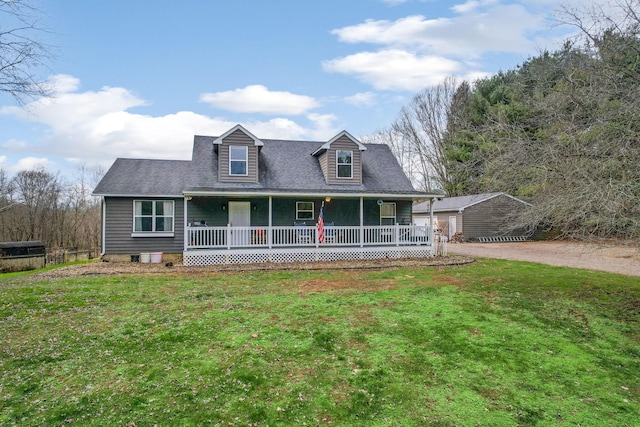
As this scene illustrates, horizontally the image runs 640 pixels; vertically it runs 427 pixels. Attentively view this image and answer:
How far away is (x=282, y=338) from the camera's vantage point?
17.0 feet

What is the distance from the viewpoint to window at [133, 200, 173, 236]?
14414 millimetres

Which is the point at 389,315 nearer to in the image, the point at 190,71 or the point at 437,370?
the point at 437,370

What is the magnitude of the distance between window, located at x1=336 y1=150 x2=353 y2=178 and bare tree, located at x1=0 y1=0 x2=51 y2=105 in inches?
443

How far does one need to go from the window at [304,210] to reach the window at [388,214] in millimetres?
3514

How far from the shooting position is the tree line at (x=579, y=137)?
521 cm

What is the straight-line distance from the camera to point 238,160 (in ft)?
48.0

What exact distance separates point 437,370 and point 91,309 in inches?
251

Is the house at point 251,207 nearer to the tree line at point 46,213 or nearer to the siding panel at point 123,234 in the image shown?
the siding panel at point 123,234

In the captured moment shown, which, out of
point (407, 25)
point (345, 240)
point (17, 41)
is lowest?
point (345, 240)

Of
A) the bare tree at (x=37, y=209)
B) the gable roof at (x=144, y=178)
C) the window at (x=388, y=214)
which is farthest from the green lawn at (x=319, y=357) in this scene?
the bare tree at (x=37, y=209)

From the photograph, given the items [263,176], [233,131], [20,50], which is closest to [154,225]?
[263,176]

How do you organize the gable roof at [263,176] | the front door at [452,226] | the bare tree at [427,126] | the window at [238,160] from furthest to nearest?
the bare tree at [427,126], the front door at [452,226], the window at [238,160], the gable roof at [263,176]

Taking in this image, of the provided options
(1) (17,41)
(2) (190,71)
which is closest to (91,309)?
(1) (17,41)

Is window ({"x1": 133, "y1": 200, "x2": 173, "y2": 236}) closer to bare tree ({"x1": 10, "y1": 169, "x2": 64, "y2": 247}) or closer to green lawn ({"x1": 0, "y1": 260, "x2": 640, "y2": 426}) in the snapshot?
green lawn ({"x1": 0, "y1": 260, "x2": 640, "y2": 426})
